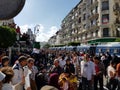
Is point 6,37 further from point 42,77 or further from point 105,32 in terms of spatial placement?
point 42,77

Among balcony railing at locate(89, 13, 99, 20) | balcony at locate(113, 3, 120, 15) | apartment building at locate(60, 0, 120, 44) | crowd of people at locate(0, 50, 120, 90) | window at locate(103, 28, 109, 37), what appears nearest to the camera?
crowd of people at locate(0, 50, 120, 90)

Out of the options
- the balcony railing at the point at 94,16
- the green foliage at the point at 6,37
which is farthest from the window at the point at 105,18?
the green foliage at the point at 6,37

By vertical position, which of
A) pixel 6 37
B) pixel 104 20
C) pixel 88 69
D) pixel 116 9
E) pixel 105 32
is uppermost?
pixel 116 9

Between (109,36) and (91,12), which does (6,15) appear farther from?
(91,12)

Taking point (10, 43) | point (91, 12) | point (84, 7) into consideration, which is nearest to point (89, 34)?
point (91, 12)

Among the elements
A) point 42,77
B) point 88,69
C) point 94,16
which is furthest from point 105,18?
point 42,77

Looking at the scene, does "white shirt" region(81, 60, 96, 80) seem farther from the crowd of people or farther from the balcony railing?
the balcony railing

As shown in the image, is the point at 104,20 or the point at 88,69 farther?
the point at 104,20

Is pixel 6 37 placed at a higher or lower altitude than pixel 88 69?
higher

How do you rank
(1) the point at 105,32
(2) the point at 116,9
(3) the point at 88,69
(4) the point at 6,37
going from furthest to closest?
(1) the point at 105,32 < (2) the point at 116,9 < (4) the point at 6,37 < (3) the point at 88,69

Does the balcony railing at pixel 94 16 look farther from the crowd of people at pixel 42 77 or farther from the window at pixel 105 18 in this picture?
the crowd of people at pixel 42 77

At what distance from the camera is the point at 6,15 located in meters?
2.32

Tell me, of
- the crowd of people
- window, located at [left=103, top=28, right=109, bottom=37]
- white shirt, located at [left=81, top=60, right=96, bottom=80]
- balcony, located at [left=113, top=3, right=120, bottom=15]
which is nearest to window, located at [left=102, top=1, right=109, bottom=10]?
balcony, located at [left=113, top=3, right=120, bottom=15]

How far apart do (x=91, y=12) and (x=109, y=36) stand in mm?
12753
